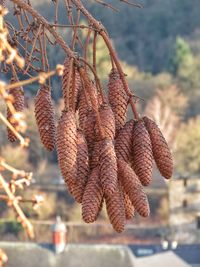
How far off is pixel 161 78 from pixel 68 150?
37866 millimetres

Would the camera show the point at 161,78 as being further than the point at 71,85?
Yes

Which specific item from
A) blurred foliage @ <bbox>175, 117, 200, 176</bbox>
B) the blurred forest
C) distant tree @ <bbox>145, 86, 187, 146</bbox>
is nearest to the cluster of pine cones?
the blurred forest

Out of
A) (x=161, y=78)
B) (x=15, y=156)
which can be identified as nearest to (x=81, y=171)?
(x=15, y=156)

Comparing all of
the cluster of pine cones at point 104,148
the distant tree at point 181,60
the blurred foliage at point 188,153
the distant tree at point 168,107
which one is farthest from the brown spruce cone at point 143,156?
the distant tree at point 181,60

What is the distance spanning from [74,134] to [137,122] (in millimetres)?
153

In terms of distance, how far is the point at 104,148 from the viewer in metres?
1.64

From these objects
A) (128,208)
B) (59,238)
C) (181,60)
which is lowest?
(181,60)

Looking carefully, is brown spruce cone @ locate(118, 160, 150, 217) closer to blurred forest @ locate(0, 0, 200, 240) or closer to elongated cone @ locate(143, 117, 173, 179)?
elongated cone @ locate(143, 117, 173, 179)

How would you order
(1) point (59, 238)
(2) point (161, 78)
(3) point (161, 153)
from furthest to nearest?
(2) point (161, 78) < (1) point (59, 238) < (3) point (161, 153)

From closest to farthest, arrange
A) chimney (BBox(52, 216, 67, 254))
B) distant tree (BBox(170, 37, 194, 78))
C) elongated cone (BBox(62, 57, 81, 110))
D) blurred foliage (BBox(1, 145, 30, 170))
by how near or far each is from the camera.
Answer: elongated cone (BBox(62, 57, 81, 110)) → chimney (BBox(52, 216, 67, 254)) → blurred foliage (BBox(1, 145, 30, 170)) → distant tree (BBox(170, 37, 194, 78))

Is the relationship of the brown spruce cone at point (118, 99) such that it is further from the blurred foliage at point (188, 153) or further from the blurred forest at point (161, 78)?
the blurred foliage at point (188, 153)

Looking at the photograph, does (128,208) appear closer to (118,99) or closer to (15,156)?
(118,99)

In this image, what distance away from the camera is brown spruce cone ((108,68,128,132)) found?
5.72 feet

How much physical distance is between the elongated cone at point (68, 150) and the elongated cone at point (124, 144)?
0.10 metres
